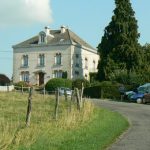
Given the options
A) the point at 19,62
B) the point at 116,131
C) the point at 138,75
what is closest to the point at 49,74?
the point at 19,62

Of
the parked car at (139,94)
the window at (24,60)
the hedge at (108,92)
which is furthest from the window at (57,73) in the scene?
the parked car at (139,94)

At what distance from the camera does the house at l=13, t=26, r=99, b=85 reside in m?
95.9

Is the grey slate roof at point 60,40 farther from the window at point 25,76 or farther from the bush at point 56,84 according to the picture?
the bush at point 56,84

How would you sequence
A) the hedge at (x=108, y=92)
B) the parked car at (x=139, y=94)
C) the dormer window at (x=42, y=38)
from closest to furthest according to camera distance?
1. the parked car at (x=139, y=94)
2. the hedge at (x=108, y=92)
3. the dormer window at (x=42, y=38)

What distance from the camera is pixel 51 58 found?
320 ft

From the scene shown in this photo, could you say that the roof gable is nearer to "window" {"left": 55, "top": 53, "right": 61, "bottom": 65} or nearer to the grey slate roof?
the grey slate roof

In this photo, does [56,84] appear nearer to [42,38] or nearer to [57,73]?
[57,73]

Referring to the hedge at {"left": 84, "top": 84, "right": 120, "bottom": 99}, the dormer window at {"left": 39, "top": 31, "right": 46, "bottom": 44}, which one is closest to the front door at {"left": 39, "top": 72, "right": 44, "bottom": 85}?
the dormer window at {"left": 39, "top": 31, "right": 46, "bottom": 44}

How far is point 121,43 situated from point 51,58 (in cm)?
2020

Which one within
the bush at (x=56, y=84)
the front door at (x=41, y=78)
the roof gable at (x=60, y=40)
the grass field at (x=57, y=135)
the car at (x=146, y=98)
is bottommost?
the grass field at (x=57, y=135)

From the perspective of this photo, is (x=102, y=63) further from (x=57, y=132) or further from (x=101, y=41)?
(x=57, y=132)

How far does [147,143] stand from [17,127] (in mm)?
4097

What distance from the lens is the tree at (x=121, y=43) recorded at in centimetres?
8044

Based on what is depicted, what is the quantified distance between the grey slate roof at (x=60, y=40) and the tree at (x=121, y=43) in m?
14.5
